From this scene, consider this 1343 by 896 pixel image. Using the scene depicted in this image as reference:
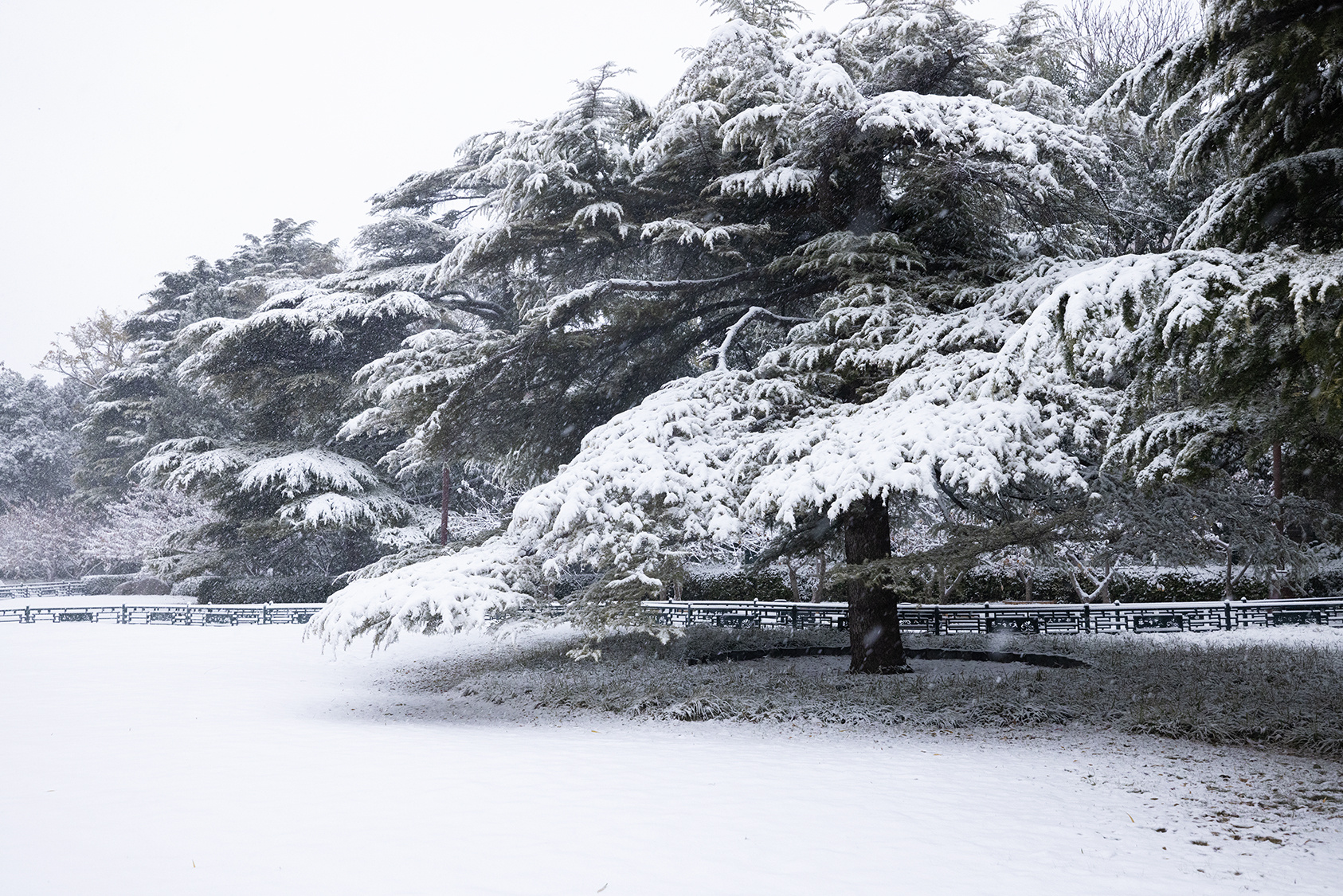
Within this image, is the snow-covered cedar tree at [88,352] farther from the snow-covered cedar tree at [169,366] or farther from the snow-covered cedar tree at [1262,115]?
the snow-covered cedar tree at [1262,115]

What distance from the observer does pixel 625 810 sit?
591 centimetres

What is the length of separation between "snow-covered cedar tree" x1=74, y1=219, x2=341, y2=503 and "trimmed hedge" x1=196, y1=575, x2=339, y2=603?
21.5 feet

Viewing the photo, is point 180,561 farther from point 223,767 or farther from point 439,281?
point 223,767

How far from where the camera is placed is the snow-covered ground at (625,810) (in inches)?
184

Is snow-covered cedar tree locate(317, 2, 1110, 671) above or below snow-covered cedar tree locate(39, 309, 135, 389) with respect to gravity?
below

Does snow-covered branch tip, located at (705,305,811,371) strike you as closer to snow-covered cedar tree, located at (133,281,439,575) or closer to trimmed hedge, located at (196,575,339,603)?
snow-covered cedar tree, located at (133,281,439,575)

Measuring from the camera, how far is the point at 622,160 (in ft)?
39.4

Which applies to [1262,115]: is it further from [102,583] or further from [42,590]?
[42,590]

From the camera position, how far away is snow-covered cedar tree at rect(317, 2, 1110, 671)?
326 inches

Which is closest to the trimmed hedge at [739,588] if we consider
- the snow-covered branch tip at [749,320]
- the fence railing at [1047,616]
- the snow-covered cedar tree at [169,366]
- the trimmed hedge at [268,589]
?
the fence railing at [1047,616]

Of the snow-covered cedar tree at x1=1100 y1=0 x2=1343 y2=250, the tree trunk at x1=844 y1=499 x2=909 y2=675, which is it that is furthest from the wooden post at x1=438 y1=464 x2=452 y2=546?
the snow-covered cedar tree at x1=1100 y1=0 x2=1343 y2=250

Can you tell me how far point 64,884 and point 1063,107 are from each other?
12.8 metres

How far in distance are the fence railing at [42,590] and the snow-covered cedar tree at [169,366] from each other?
3.96m

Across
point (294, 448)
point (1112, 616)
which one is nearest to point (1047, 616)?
point (1112, 616)
